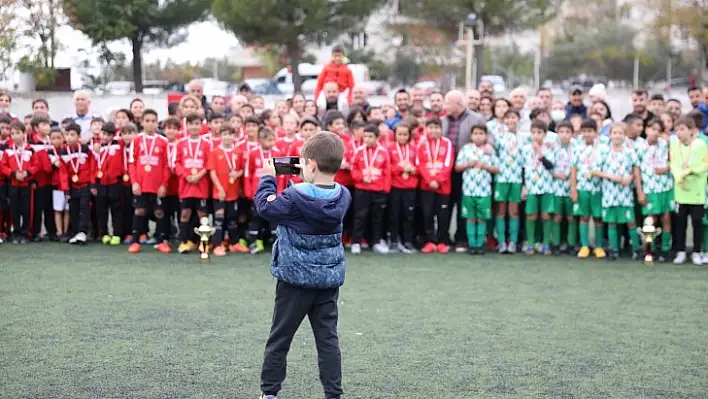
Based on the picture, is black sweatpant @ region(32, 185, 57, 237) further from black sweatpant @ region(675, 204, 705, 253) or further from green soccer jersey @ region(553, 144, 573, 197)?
black sweatpant @ region(675, 204, 705, 253)

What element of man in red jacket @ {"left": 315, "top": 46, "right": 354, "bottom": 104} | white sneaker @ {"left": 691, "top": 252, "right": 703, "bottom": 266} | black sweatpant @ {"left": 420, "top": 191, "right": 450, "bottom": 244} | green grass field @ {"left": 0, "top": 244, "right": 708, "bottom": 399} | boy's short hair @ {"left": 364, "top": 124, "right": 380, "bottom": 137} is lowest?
green grass field @ {"left": 0, "top": 244, "right": 708, "bottom": 399}

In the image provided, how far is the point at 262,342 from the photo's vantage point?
6355mm

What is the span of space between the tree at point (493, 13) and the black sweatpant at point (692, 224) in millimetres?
20496

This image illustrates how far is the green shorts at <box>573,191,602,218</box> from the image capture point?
34.6 feet

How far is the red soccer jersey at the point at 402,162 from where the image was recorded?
1084 cm

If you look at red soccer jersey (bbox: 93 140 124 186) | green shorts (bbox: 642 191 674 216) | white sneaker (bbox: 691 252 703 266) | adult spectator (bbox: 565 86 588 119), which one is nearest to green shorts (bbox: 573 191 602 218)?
green shorts (bbox: 642 191 674 216)

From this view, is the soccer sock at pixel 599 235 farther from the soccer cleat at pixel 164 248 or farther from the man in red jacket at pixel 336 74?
the soccer cleat at pixel 164 248

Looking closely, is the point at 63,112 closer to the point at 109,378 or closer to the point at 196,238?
the point at 196,238

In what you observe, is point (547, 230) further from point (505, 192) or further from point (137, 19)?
point (137, 19)

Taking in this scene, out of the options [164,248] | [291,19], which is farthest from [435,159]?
[291,19]

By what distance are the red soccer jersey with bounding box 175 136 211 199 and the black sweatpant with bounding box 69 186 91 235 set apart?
4.59ft

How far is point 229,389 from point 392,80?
40.7 m

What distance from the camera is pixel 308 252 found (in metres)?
4.91

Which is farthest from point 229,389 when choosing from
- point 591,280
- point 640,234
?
point 640,234
